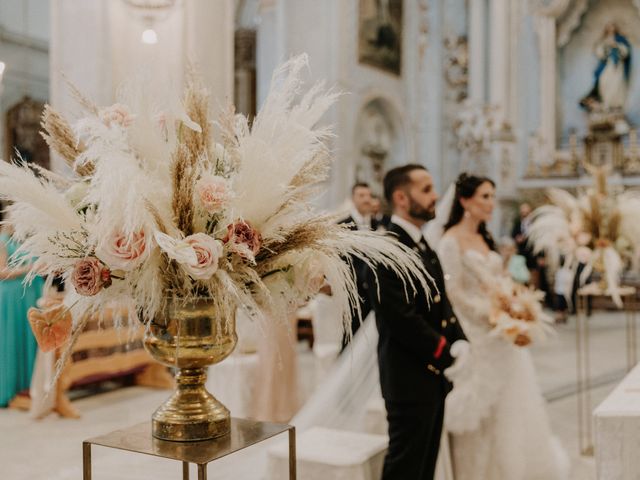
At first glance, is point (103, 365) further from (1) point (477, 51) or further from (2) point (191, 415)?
(1) point (477, 51)

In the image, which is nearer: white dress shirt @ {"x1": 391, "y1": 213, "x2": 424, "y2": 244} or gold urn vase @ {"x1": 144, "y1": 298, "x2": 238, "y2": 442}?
gold urn vase @ {"x1": 144, "y1": 298, "x2": 238, "y2": 442}

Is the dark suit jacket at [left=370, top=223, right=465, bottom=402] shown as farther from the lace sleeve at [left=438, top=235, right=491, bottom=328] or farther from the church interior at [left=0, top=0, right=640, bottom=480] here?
the lace sleeve at [left=438, top=235, right=491, bottom=328]

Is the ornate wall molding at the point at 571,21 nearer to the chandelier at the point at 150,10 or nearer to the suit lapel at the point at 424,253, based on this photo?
the chandelier at the point at 150,10

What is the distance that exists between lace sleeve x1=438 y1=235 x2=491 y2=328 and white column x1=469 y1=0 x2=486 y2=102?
1321 centimetres

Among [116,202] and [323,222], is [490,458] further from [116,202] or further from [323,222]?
[116,202]

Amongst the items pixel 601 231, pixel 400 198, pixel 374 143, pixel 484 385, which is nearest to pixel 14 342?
pixel 484 385

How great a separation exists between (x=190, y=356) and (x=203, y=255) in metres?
0.37

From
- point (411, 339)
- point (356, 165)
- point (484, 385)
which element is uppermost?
point (356, 165)

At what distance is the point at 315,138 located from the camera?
2.26 m

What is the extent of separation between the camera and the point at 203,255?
6.71ft

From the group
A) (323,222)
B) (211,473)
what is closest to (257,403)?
(211,473)

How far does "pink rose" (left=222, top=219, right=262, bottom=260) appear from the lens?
2.12 metres

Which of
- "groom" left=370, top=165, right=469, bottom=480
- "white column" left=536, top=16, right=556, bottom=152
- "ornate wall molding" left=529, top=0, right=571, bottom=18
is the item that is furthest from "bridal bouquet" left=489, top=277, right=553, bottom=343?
"ornate wall molding" left=529, top=0, right=571, bottom=18

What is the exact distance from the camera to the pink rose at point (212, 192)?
6.84 feet
